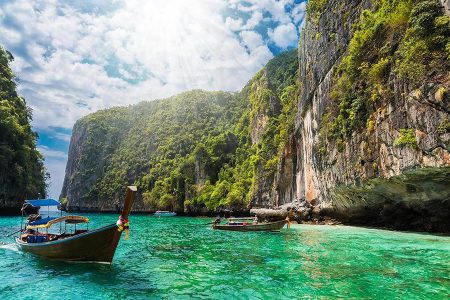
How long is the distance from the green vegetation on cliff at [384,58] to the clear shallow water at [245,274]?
30.9 feet

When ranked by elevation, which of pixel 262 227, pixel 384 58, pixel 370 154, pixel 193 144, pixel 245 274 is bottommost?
pixel 245 274

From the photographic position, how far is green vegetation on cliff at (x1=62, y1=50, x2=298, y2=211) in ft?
192

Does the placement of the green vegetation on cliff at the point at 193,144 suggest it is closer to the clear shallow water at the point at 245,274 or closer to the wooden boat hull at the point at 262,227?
the wooden boat hull at the point at 262,227

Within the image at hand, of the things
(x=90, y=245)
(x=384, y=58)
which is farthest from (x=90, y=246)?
(x=384, y=58)

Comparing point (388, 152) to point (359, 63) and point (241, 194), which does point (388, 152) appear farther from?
point (241, 194)

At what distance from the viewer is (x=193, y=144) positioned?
273 feet

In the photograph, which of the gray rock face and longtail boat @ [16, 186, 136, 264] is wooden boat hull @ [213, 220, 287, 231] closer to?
the gray rock face

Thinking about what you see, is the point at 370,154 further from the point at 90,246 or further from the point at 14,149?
the point at 14,149

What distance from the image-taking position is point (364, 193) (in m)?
24.2

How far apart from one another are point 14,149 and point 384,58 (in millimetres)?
52415

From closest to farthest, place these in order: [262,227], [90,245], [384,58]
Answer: [90,245] < [384,58] < [262,227]

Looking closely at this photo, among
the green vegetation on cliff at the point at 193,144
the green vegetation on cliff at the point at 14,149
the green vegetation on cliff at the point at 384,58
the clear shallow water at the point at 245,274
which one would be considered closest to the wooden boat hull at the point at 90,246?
the clear shallow water at the point at 245,274

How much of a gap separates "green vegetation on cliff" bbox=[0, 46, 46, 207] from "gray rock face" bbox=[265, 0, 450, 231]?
42.1 metres

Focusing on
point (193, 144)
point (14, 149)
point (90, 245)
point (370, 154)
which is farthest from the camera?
point (193, 144)
